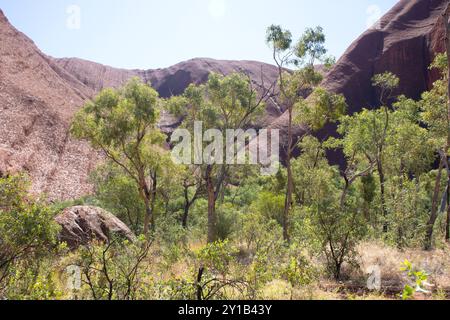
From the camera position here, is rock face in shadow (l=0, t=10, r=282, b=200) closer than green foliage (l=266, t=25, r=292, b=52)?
No

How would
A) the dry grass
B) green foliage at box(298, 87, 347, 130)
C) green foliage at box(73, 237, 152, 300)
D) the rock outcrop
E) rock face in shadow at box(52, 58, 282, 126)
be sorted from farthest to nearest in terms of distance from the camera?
rock face in shadow at box(52, 58, 282, 126) → green foliage at box(298, 87, 347, 130) → the rock outcrop → the dry grass → green foliage at box(73, 237, 152, 300)

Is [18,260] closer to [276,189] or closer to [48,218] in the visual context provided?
[48,218]

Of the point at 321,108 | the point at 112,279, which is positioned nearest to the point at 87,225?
the point at 112,279

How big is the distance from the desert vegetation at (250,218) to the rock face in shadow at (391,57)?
81.7 ft

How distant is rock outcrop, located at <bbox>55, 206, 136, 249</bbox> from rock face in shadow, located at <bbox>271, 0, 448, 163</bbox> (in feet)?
113

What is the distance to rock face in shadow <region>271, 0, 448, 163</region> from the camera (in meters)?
46.0

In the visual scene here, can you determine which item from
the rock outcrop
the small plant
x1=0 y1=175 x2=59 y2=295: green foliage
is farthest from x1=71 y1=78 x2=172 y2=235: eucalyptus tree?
the small plant

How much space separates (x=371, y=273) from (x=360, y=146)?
11184mm

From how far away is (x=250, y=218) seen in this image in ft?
44.0

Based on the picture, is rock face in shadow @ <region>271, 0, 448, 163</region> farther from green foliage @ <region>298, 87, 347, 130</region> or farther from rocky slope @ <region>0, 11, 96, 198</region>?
green foliage @ <region>298, 87, 347, 130</region>

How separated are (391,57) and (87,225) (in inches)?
1958

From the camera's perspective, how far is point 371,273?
6.78m

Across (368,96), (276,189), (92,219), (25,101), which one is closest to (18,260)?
(92,219)

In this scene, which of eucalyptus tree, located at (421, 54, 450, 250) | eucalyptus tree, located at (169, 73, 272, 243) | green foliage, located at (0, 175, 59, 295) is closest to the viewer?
green foliage, located at (0, 175, 59, 295)
